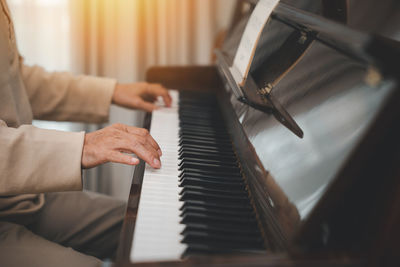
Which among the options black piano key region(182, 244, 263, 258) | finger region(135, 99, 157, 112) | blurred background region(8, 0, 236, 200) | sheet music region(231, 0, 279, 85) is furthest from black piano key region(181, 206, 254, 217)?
blurred background region(8, 0, 236, 200)

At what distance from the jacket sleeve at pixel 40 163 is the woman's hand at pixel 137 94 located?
1.83ft

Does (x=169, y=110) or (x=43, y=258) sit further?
Answer: (x=169, y=110)

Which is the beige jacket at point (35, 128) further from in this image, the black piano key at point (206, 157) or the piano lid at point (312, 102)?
the piano lid at point (312, 102)

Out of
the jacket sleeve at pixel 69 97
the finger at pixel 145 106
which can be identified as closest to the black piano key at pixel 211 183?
the finger at pixel 145 106

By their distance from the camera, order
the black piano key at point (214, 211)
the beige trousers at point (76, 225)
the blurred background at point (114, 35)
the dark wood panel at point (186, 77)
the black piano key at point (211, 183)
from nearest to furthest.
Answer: the black piano key at point (214, 211)
the black piano key at point (211, 183)
the beige trousers at point (76, 225)
the dark wood panel at point (186, 77)
the blurred background at point (114, 35)

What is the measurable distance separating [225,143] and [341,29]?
1.66 feet

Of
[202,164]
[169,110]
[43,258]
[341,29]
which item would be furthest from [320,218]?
[169,110]

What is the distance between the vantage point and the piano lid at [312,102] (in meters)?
0.63

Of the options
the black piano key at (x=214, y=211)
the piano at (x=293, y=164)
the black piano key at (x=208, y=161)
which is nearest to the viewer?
the piano at (x=293, y=164)

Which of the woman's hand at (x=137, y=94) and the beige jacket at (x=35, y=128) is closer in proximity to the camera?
the beige jacket at (x=35, y=128)

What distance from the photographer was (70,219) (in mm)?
1237

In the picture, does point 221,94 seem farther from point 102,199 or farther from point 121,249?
point 121,249

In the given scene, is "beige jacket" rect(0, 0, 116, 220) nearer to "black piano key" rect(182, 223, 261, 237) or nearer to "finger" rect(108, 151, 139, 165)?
"finger" rect(108, 151, 139, 165)

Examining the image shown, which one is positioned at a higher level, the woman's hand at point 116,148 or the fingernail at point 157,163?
the woman's hand at point 116,148
